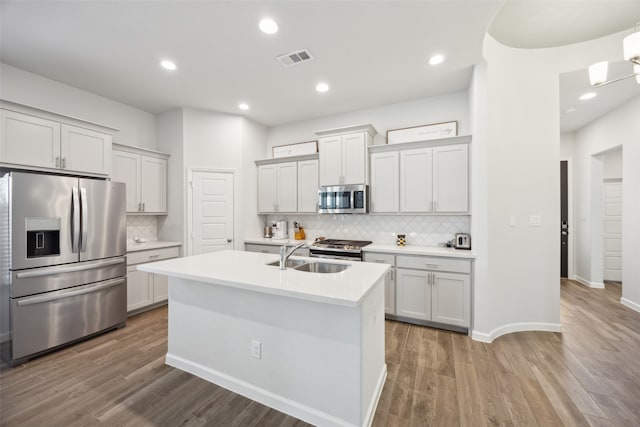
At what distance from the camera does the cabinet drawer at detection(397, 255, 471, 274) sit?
2994 mm

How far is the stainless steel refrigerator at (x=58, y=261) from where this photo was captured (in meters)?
2.38

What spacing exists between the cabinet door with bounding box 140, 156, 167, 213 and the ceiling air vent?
8.43 ft

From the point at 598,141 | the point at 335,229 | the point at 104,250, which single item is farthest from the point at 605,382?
the point at 104,250

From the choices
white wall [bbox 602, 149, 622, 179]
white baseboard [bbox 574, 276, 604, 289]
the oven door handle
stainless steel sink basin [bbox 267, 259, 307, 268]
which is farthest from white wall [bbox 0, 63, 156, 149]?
white wall [bbox 602, 149, 622, 179]

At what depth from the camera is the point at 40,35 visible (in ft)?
7.80

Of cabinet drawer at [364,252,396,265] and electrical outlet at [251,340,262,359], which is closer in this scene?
electrical outlet at [251,340,262,359]

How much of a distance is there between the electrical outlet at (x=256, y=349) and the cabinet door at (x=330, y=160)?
8.41 feet

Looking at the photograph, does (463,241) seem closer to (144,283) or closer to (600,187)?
(600,187)

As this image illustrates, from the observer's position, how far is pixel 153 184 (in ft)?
13.1

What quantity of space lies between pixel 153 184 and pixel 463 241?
4.43m

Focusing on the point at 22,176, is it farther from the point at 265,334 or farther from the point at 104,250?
the point at 265,334

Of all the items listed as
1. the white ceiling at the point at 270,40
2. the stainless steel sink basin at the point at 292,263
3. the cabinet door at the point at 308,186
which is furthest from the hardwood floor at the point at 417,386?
the white ceiling at the point at 270,40

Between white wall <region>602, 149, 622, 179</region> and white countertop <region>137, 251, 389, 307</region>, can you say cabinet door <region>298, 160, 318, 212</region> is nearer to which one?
white countertop <region>137, 251, 389, 307</region>

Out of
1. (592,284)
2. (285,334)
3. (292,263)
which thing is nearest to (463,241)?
(292,263)
